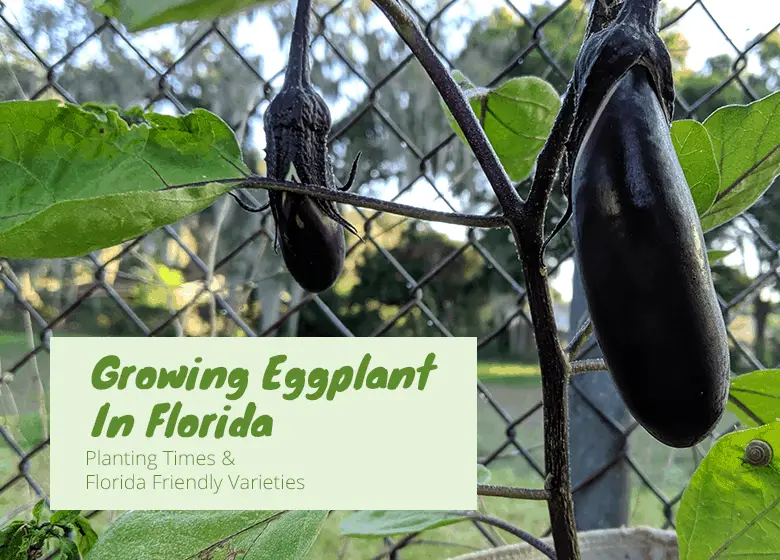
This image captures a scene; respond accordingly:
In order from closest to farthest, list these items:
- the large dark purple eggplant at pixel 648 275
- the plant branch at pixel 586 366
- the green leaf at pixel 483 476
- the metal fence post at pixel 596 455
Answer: the large dark purple eggplant at pixel 648 275 → the plant branch at pixel 586 366 → the green leaf at pixel 483 476 → the metal fence post at pixel 596 455

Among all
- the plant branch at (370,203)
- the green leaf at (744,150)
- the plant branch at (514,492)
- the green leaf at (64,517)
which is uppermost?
the green leaf at (744,150)

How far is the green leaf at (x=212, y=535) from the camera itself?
0.88 ft

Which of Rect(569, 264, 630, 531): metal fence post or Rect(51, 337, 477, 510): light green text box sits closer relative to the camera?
Rect(51, 337, 477, 510): light green text box

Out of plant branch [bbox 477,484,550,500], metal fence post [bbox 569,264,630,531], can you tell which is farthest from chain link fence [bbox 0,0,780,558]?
plant branch [bbox 477,484,550,500]

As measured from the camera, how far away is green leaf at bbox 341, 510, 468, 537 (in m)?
0.31

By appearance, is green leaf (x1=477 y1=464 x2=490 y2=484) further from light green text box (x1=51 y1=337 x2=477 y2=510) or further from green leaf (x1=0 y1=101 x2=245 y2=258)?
green leaf (x1=0 y1=101 x2=245 y2=258)

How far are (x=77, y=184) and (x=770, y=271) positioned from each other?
494 millimetres

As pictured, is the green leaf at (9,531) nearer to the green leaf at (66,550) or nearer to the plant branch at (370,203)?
the green leaf at (66,550)

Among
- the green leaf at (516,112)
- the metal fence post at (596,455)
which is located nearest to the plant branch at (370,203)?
the green leaf at (516,112)

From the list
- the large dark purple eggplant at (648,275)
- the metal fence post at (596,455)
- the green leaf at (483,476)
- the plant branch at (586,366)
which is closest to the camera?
the large dark purple eggplant at (648,275)

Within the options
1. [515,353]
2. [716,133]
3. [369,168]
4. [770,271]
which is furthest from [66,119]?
[369,168]

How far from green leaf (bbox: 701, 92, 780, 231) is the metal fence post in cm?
20

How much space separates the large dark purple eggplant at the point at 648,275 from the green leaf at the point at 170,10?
0.13 meters

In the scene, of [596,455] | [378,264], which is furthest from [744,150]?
[378,264]
